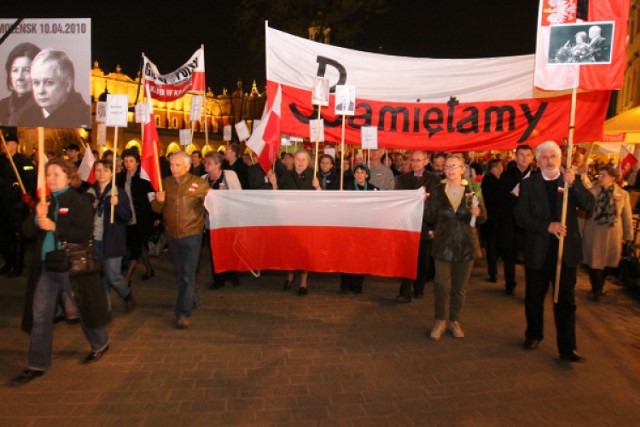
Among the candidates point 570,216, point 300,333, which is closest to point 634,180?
point 570,216

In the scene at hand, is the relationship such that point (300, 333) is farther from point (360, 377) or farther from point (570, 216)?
point (570, 216)

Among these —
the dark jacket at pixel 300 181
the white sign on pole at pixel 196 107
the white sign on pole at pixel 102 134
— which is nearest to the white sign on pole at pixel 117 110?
the dark jacket at pixel 300 181

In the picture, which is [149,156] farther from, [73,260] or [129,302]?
[73,260]

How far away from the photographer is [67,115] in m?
5.49

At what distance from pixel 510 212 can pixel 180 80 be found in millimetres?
7908

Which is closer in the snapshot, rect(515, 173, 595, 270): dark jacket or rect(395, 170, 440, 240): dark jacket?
rect(515, 173, 595, 270): dark jacket

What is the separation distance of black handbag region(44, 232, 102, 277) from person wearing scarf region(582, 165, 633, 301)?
6.93 meters

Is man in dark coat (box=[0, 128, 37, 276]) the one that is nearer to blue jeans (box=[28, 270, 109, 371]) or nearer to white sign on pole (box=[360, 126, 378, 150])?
blue jeans (box=[28, 270, 109, 371])

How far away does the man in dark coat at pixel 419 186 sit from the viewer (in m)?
7.00

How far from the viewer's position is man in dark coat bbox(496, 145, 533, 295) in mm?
7859

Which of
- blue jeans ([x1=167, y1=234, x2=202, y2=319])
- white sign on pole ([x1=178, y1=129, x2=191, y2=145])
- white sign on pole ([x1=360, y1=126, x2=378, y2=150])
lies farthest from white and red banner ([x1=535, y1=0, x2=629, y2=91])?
white sign on pole ([x1=178, y1=129, x2=191, y2=145])

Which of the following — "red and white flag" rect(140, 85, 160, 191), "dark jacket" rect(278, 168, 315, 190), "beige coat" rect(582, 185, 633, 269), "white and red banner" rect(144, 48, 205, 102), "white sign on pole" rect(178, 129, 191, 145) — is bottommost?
"beige coat" rect(582, 185, 633, 269)

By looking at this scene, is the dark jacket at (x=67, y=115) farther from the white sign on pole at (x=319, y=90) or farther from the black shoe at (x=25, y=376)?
the white sign on pole at (x=319, y=90)

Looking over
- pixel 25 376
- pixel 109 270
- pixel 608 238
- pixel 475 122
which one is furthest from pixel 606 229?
pixel 25 376
